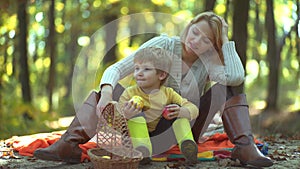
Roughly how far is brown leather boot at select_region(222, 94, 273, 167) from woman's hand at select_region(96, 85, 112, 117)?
70 centimetres

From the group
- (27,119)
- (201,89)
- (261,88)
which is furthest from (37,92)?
(201,89)

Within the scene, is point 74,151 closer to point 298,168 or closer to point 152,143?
point 152,143

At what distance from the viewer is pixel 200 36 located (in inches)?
112

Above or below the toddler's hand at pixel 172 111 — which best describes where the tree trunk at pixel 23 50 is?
above

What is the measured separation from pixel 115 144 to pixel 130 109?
0.26 meters

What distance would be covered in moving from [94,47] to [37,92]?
274cm

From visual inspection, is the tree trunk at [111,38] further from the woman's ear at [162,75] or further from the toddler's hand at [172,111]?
the toddler's hand at [172,111]

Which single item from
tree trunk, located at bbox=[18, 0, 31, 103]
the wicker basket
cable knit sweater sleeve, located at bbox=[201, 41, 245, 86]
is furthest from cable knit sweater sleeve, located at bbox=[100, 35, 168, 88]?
tree trunk, located at bbox=[18, 0, 31, 103]

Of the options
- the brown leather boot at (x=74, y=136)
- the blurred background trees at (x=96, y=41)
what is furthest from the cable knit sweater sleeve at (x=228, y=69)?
the blurred background trees at (x=96, y=41)

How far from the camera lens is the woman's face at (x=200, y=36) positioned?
112 inches

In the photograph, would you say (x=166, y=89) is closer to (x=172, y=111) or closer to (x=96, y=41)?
(x=172, y=111)

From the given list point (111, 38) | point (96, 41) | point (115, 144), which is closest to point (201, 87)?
point (115, 144)

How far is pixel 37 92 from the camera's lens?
598 inches

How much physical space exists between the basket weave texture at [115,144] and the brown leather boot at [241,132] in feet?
1.97
